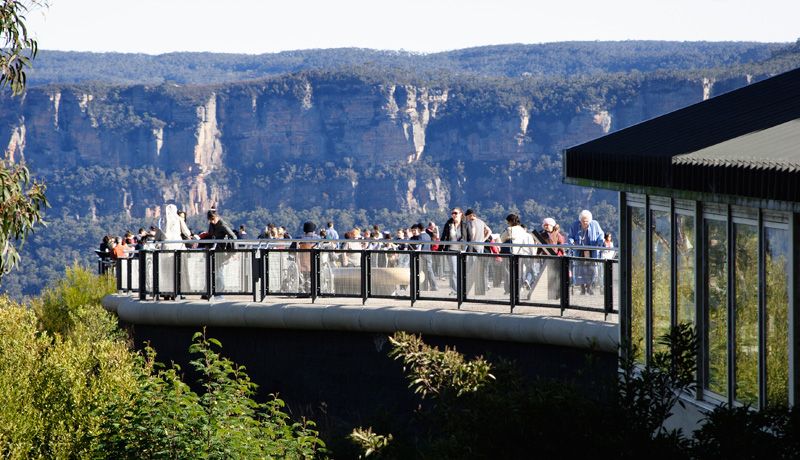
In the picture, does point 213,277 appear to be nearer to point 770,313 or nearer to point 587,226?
point 587,226

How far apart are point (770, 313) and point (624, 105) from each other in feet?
354

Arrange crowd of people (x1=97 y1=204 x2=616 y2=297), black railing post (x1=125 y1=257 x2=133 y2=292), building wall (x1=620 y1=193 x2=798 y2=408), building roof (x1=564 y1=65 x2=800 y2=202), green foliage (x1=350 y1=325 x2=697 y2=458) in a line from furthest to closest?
black railing post (x1=125 y1=257 x2=133 y2=292) < crowd of people (x1=97 y1=204 x2=616 y2=297) < building wall (x1=620 y1=193 x2=798 y2=408) < building roof (x1=564 y1=65 x2=800 y2=202) < green foliage (x1=350 y1=325 x2=697 y2=458)

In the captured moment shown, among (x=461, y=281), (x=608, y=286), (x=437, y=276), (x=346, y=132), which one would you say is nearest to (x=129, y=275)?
(x=437, y=276)

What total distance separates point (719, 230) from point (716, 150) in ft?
2.30

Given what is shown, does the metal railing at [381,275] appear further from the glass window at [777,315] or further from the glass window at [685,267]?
the glass window at [777,315]

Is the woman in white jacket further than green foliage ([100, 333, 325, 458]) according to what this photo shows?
Yes

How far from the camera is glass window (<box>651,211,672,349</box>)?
33.6 ft

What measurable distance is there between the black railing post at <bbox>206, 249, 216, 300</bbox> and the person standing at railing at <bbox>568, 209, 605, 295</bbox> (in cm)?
516

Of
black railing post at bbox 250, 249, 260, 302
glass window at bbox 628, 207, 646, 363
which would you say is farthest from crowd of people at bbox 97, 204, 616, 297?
glass window at bbox 628, 207, 646, 363

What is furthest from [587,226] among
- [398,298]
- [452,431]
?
[452,431]

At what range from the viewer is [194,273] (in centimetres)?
2019

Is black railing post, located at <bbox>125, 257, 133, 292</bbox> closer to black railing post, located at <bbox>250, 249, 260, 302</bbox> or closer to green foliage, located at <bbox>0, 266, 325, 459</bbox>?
black railing post, located at <bbox>250, 249, 260, 302</bbox>

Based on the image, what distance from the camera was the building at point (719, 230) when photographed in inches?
320

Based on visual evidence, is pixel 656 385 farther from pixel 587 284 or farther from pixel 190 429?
pixel 587 284
